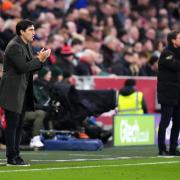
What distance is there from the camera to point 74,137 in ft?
60.8

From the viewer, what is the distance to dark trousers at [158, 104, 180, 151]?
15.0 metres

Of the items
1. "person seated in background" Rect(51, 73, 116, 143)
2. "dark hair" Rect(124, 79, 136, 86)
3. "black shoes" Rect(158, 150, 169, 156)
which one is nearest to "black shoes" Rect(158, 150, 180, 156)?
"black shoes" Rect(158, 150, 169, 156)

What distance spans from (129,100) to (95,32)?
17.7 feet

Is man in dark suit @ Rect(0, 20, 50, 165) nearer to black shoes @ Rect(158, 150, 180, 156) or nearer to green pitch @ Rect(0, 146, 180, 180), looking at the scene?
green pitch @ Rect(0, 146, 180, 180)

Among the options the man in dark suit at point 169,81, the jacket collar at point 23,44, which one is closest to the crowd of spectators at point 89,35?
the man in dark suit at point 169,81

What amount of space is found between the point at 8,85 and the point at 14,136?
2.39ft

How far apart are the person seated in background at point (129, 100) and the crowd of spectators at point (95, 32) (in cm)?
141

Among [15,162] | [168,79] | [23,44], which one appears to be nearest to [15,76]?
[23,44]

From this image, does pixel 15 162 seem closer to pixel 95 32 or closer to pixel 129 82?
pixel 129 82

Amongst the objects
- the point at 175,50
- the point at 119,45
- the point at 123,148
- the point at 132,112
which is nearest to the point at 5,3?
the point at 119,45

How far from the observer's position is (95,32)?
2461 cm

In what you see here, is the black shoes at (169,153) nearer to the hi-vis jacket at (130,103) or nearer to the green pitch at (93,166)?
the green pitch at (93,166)

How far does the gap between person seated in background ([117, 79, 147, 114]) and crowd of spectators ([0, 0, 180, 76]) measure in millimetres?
1410

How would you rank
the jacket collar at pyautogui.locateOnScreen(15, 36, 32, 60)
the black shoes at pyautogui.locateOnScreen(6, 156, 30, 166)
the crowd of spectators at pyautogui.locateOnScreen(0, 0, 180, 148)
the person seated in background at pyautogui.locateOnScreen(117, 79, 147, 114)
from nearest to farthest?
the black shoes at pyautogui.locateOnScreen(6, 156, 30, 166) < the jacket collar at pyautogui.locateOnScreen(15, 36, 32, 60) < the person seated in background at pyautogui.locateOnScreen(117, 79, 147, 114) < the crowd of spectators at pyautogui.locateOnScreen(0, 0, 180, 148)
